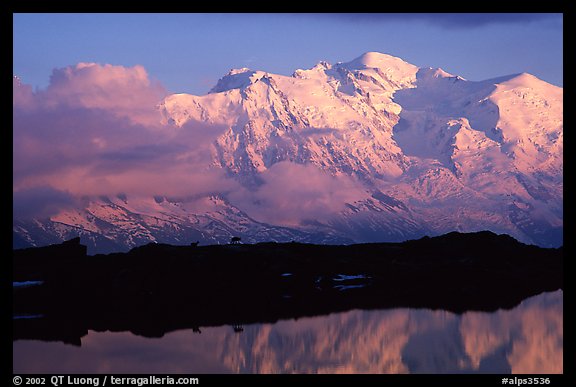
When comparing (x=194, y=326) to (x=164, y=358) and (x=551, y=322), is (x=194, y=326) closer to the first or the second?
(x=164, y=358)

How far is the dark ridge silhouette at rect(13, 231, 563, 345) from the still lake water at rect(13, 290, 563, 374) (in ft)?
20.0

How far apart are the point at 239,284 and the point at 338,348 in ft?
177

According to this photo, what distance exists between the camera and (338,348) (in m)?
101

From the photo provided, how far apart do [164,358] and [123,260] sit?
6464 centimetres

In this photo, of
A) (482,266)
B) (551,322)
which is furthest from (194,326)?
(482,266)

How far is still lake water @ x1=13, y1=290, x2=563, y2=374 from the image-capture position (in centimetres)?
8844

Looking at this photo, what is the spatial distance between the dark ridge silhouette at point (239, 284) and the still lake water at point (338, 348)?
6102mm

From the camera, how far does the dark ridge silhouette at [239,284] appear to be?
120938 mm

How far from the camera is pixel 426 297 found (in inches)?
5699
